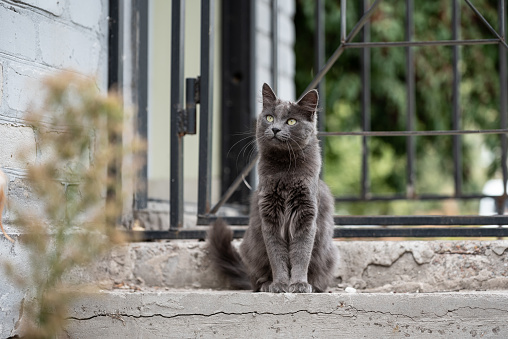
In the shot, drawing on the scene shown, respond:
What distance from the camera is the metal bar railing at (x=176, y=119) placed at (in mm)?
3199

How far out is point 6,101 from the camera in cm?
255

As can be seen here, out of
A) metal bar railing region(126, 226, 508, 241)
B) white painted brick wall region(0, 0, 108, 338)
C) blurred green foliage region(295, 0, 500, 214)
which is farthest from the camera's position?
blurred green foliage region(295, 0, 500, 214)

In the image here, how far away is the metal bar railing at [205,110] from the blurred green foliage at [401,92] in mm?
3507

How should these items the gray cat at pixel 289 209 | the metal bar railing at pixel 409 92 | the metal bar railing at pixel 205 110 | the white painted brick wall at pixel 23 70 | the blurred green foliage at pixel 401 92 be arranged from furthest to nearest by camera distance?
the blurred green foliage at pixel 401 92
the metal bar railing at pixel 409 92
the metal bar railing at pixel 205 110
the gray cat at pixel 289 209
the white painted brick wall at pixel 23 70

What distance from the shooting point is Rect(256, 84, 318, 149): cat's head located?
2723mm

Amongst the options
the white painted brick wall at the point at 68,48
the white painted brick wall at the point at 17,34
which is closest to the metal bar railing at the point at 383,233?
the white painted brick wall at the point at 68,48

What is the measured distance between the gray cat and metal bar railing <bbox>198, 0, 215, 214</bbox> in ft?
1.37

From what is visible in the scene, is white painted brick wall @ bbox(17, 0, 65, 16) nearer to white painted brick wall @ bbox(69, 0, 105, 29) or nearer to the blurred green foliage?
white painted brick wall @ bbox(69, 0, 105, 29)

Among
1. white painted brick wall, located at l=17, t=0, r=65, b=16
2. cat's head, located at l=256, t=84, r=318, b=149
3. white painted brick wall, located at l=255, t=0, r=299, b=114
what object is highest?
white painted brick wall, located at l=255, t=0, r=299, b=114

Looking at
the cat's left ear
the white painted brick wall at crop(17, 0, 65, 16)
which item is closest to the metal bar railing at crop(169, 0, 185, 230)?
the white painted brick wall at crop(17, 0, 65, 16)

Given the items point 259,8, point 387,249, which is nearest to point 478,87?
point 259,8

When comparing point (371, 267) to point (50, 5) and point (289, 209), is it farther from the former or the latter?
point (50, 5)

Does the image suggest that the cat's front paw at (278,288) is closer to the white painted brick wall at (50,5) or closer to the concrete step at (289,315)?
the concrete step at (289,315)

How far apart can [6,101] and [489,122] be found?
570 centimetres
